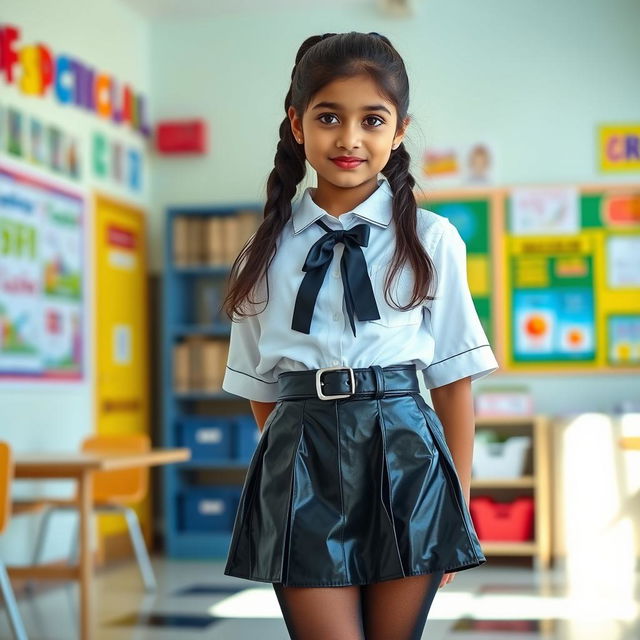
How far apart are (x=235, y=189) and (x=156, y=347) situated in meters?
1.13

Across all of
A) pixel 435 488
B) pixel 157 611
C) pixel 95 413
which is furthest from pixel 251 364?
pixel 95 413

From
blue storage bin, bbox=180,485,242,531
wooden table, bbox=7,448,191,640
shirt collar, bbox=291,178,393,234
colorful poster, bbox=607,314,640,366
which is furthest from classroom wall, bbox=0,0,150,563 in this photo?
shirt collar, bbox=291,178,393,234

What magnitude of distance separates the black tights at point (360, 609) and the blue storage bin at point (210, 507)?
5.14 m

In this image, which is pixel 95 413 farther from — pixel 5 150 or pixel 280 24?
pixel 280 24

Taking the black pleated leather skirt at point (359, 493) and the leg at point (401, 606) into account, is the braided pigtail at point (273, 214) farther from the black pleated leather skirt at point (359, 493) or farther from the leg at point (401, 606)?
the leg at point (401, 606)

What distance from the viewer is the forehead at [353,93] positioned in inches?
58.9

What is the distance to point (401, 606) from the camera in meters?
1.47

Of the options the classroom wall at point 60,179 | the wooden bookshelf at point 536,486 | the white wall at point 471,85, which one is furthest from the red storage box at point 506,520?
the classroom wall at point 60,179

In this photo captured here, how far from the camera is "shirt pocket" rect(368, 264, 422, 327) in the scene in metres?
1.51

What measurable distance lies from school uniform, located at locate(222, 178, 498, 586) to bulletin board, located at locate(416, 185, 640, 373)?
4900mm

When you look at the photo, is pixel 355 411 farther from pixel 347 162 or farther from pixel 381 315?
pixel 347 162

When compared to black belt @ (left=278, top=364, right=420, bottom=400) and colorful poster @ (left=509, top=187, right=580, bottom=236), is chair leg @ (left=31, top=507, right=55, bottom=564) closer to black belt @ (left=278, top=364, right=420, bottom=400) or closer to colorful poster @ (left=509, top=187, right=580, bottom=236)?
colorful poster @ (left=509, top=187, right=580, bottom=236)

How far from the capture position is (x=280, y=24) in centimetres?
693

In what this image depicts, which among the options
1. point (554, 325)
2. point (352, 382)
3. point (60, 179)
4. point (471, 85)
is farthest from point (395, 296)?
point (471, 85)
